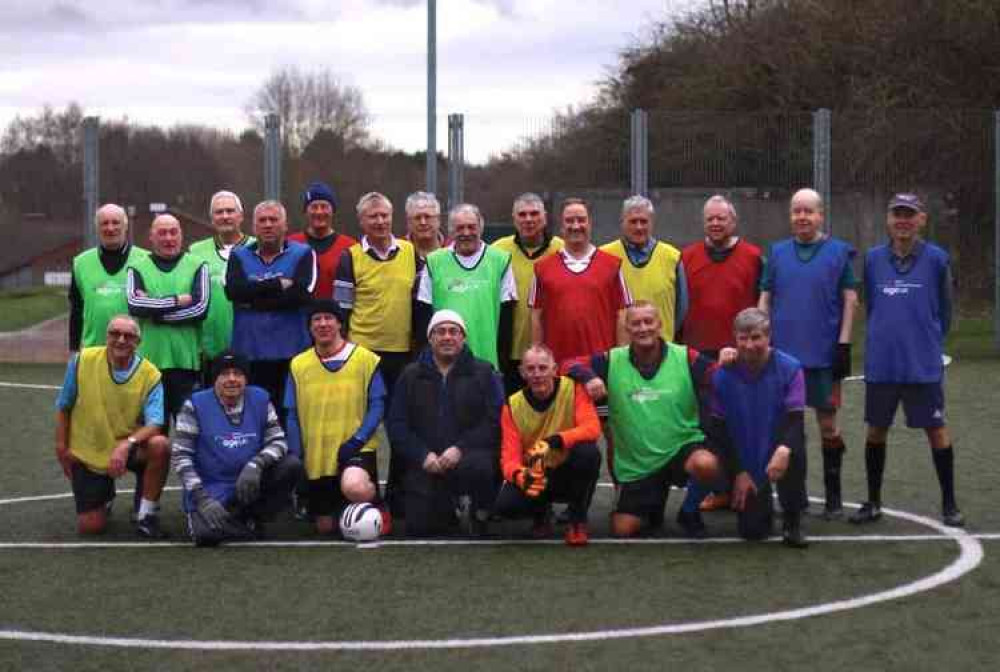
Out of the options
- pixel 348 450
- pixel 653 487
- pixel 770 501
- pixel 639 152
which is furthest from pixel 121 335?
pixel 639 152

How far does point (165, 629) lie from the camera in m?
6.49

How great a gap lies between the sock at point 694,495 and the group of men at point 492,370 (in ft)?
0.03

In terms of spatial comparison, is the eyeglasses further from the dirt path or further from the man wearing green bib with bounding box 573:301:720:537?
the dirt path

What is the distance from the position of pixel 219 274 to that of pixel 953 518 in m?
4.36

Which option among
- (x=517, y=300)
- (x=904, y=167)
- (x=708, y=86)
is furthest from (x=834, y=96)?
(x=517, y=300)

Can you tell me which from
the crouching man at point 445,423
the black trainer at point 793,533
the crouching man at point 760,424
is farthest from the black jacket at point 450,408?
the black trainer at point 793,533

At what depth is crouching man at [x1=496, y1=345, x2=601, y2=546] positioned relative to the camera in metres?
8.22

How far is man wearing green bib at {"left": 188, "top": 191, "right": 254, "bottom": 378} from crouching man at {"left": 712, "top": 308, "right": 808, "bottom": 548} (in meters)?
3.01

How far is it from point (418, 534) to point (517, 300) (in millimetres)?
1486

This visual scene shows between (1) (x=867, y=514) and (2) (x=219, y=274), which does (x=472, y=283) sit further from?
(1) (x=867, y=514)

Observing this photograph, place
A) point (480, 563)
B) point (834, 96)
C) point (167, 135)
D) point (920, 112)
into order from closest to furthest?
point (480, 563), point (167, 135), point (920, 112), point (834, 96)

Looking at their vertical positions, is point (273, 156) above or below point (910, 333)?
above

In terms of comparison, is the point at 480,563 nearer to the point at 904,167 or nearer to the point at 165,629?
the point at 165,629

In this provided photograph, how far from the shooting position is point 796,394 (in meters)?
8.15
